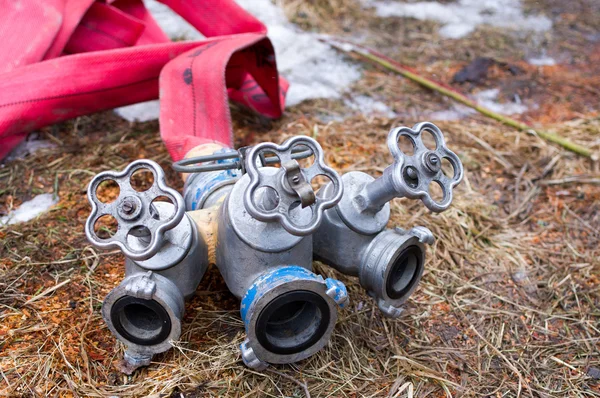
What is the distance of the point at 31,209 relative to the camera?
7.20 ft

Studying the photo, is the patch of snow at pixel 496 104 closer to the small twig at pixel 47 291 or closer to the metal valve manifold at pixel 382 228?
the metal valve manifold at pixel 382 228

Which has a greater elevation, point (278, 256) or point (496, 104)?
point (278, 256)

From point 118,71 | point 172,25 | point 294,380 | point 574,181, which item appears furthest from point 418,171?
point 172,25

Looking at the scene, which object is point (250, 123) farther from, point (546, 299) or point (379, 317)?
point (546, 299)

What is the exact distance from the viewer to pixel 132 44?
2.78 meters

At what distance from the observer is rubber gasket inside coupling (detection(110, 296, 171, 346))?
1423 millimetres

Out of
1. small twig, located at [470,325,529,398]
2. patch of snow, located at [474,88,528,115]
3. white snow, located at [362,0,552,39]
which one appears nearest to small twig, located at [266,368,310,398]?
small twig, located at [470,325,529,398]

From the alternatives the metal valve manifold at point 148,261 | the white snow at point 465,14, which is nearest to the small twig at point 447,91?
the white snow at point 465,14

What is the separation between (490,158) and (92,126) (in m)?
2.00

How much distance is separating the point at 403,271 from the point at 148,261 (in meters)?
0.75

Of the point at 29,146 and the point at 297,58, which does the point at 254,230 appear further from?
the point at 297,58

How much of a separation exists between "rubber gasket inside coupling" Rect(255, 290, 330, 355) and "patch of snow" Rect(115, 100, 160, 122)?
1631 mm

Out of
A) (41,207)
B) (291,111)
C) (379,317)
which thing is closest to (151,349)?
(379,317)

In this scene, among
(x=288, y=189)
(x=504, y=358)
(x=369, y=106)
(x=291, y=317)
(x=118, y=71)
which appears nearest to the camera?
(x=288, y=189)
